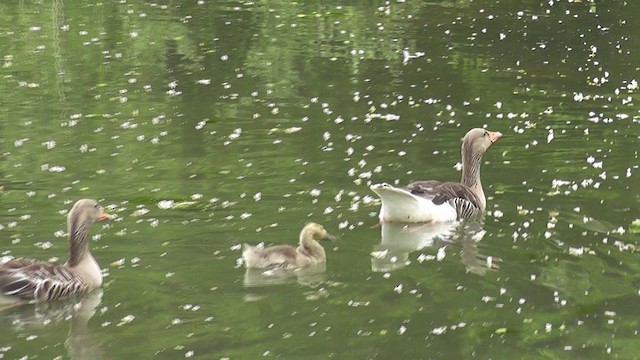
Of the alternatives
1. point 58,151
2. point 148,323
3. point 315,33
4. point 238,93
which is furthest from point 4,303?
point 315,33

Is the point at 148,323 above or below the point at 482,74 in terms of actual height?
above

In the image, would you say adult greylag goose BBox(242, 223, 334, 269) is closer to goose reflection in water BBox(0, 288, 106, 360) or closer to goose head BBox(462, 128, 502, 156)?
goose reflection in water BBox(0, 288, 106, 360)

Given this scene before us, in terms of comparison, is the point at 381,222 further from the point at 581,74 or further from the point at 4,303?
the point at 581,74

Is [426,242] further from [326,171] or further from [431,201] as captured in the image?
[326,171]

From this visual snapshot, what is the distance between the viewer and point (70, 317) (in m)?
12.9

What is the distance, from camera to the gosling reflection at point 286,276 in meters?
13.8

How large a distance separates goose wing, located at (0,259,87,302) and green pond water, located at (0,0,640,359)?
0.50ft

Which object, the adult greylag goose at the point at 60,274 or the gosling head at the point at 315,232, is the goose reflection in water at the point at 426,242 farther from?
the adult greylag goose at the point at 60,274

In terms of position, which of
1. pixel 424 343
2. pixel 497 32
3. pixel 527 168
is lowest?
pixel 497 32

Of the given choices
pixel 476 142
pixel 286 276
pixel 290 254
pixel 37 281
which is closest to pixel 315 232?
pixel 290 254

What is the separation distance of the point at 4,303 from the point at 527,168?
25.3 feet

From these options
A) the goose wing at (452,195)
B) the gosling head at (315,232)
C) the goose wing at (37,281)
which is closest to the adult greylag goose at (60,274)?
the goose wing at (37,281)

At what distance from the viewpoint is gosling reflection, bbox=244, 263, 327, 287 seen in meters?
13.8

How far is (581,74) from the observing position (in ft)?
79.0
